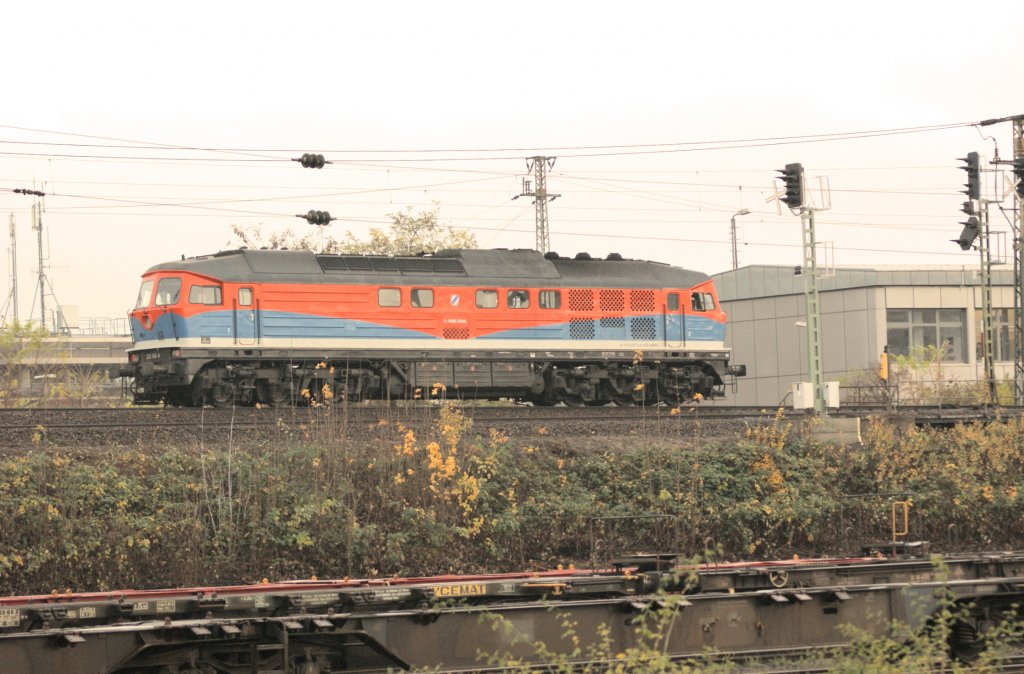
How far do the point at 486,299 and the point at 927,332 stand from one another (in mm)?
33943

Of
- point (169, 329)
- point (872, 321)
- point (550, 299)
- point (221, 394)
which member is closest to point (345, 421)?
point (221, 394)

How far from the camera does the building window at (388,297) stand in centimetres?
3005

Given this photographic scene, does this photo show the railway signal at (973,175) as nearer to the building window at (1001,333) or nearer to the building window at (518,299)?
the building window at (518,299)

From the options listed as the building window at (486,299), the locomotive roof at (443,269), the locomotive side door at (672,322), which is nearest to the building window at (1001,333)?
the locomotive roof at (443,269)

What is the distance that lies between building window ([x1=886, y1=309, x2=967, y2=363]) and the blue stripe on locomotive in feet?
85.6

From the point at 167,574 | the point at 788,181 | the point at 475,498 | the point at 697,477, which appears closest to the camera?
the point at 167,574

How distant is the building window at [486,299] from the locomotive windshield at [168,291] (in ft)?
24.8

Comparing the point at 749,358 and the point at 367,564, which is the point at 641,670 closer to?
the point at 367,564

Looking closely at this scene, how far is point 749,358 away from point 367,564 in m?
45.5

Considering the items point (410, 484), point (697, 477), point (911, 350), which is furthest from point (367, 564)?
point (911, 350)

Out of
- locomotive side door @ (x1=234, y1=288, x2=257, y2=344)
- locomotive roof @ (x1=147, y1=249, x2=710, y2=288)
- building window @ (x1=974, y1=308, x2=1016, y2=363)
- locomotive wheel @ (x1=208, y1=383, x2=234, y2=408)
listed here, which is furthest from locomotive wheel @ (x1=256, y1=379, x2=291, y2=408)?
building window @ (x1=974, y1=308, x2=1016, y2=363)

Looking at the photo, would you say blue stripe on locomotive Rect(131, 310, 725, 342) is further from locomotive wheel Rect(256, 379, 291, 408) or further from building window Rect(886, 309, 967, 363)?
building window Rect(886, 309, 967, 363)

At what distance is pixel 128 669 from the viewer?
11.3 meters

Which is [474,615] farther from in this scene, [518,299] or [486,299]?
[518,299]
